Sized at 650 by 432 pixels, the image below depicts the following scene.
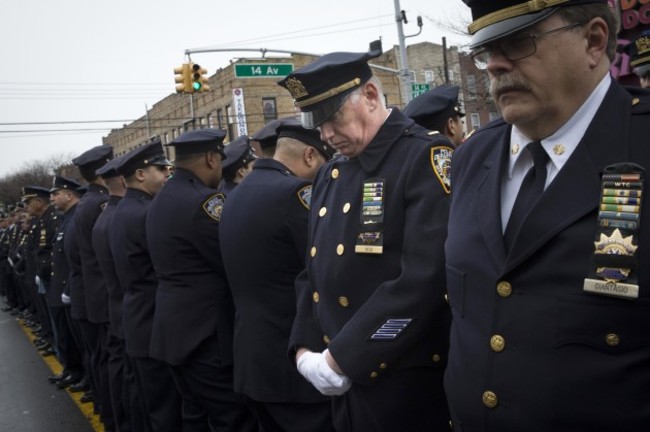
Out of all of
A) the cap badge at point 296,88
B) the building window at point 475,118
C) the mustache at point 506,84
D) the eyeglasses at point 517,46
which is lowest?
the mustache at point 506,84

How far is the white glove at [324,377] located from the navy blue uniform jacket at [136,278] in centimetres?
219

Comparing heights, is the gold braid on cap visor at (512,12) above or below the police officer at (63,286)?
above

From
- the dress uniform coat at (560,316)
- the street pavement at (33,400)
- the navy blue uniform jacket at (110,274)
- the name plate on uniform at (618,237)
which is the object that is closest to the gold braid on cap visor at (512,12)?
the dress uniform coat at (560,316)

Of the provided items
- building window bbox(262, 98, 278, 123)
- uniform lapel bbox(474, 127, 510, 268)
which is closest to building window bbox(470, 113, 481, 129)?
building window bbox(262, 98, 278, 123)

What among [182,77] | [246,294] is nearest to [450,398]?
[246,294]

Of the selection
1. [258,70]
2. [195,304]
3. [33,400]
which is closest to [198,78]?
[258,70]

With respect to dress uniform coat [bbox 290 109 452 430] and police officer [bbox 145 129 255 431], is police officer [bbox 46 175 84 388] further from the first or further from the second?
dress uniform coat [bbox 290 109 452 430]

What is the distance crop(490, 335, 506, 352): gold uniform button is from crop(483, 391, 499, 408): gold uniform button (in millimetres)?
129

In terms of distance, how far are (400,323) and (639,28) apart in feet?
7.38

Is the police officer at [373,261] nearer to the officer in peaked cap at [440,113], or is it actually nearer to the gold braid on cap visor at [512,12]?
the gold braid on cap visor at [512,12]

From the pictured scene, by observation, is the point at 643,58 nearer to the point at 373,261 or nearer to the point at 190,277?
the point at 373,261

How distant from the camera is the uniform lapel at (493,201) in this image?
5.43 feet

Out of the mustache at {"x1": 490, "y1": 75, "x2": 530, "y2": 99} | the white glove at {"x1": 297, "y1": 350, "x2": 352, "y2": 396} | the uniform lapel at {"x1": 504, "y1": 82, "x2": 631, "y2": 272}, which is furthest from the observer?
the white glove at {"x1": 297, "y1": 350, "x2": 352, "y2": 396}

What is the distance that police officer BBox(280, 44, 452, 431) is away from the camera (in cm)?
213
